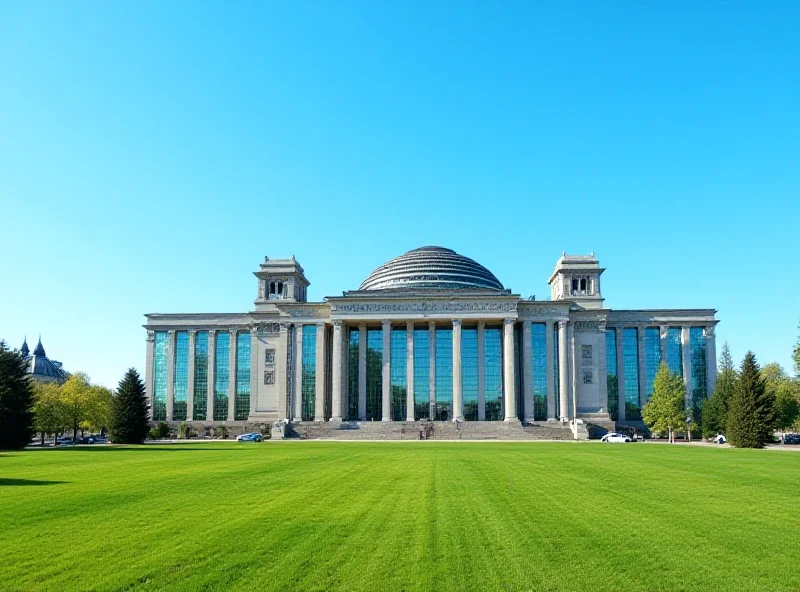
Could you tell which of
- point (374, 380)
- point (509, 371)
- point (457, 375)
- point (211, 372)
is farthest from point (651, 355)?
point (211, 372)

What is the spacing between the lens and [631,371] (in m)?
88.6

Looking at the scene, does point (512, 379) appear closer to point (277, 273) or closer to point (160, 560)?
point (277, 273)

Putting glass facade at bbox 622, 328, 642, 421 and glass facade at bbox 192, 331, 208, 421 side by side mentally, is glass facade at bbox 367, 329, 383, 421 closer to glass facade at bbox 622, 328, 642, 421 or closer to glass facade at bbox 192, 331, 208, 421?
glass facade at bbox 192, 331, 208, 421

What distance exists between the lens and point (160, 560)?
34.2ft

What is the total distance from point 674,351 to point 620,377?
8.41 m

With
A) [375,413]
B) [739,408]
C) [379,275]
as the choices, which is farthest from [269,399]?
[739,408]

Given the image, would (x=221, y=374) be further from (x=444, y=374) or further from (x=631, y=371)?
(x=631, y=371)

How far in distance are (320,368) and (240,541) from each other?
76037 millimetres

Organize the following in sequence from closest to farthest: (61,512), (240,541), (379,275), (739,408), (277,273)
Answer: (240,541)
(61,512)
(739,408)
(277,273)
(379,275)

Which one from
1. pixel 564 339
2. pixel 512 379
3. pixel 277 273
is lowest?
pixel 512 379

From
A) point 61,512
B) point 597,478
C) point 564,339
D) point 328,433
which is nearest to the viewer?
point 61,512

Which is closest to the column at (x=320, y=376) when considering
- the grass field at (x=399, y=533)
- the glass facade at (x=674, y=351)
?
the glass facade at (x=674, y=351)

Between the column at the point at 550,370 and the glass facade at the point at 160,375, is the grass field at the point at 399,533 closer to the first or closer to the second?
the column at the point at 550,370

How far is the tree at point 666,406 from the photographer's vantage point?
236 feet
